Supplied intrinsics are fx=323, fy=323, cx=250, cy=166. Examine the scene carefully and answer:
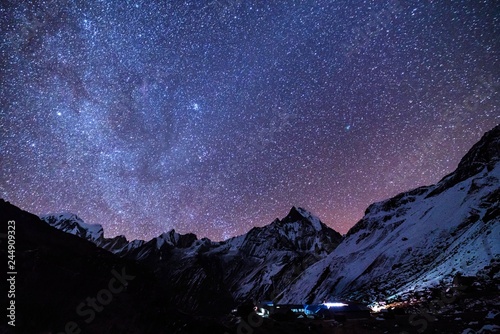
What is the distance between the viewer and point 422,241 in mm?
106938

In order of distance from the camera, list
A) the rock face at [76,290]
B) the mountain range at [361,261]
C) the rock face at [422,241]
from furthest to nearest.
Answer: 1. the rock face at [422,241]
2. the mountain range at [361,261]
3. the rock face at [76,290]

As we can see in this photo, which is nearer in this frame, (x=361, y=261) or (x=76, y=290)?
(x=76, y=290)

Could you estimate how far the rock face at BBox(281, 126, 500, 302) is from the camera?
72.1m

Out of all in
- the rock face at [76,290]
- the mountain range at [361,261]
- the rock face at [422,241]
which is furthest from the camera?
the rock face at [422,241]

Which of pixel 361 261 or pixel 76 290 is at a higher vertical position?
pixel 76 290

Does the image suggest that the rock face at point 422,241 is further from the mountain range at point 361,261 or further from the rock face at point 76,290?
the rock face at point 76,290

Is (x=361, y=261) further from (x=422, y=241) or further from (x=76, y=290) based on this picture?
(x=76, y=290)

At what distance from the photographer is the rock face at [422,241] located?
72062 mm

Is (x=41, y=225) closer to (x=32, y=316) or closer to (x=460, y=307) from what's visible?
(x=32, y=316)

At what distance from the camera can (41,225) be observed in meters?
35.5

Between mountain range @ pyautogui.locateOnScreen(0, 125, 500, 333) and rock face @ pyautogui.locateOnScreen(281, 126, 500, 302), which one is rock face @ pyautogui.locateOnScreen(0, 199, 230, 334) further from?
rock face @ pyautogui.locateOnScreen(281, 126, 500, 302)

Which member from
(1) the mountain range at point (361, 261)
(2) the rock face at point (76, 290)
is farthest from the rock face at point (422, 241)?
(2) the rock face at point (76, 290)

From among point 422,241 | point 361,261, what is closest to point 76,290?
point 422,241

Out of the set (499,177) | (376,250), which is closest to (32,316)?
(499,177)
